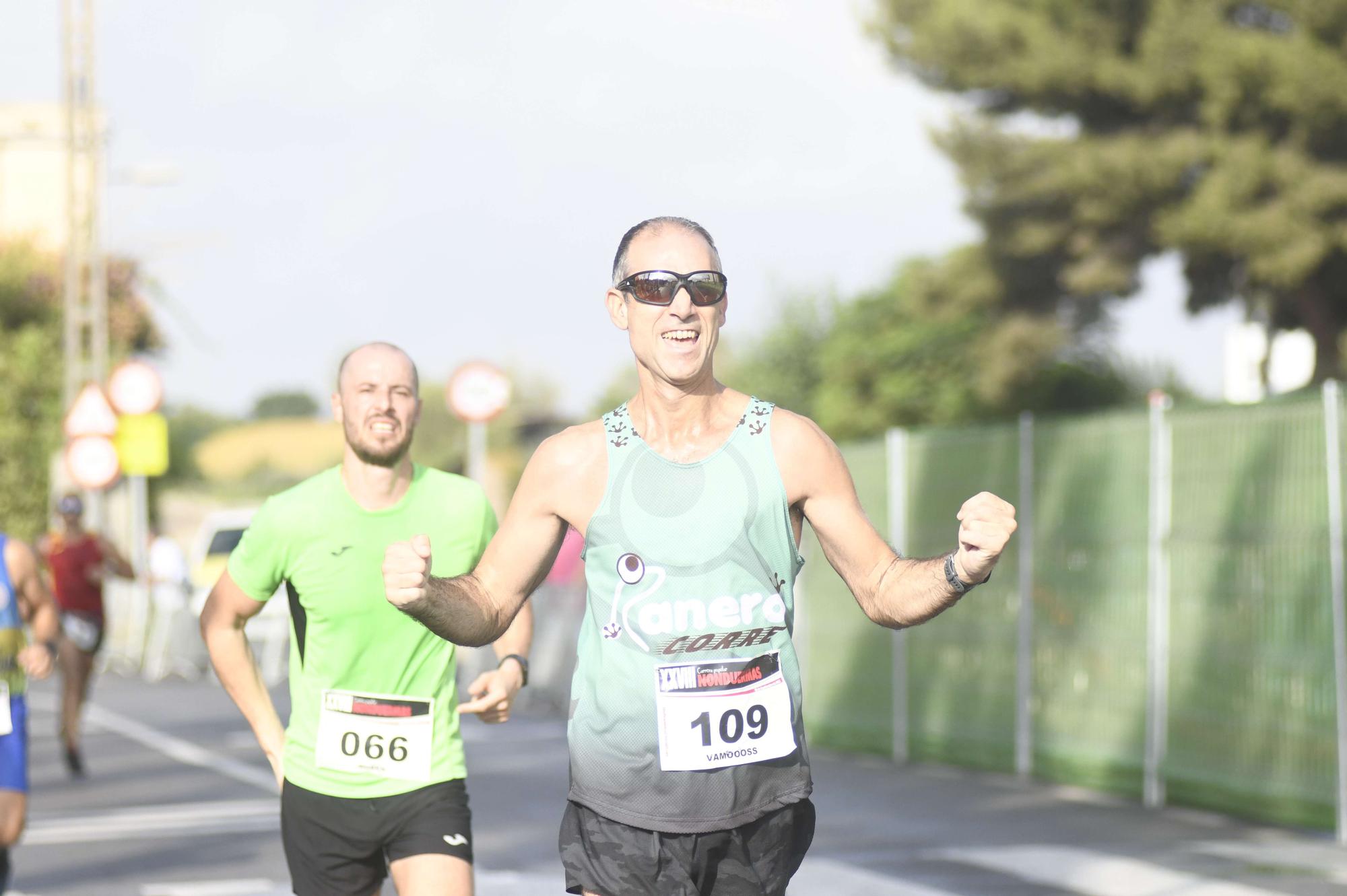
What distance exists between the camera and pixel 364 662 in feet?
19.8

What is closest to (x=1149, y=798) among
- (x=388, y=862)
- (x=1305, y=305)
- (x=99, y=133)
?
(x=388, y=862)

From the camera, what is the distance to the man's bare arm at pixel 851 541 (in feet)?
13.6

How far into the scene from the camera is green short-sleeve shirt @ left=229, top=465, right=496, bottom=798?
5.98m

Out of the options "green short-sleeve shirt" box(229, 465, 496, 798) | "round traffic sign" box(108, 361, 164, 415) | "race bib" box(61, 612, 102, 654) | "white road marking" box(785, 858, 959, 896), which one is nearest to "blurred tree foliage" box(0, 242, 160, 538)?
"round traffic sign" box(108, 361, 164, 415)

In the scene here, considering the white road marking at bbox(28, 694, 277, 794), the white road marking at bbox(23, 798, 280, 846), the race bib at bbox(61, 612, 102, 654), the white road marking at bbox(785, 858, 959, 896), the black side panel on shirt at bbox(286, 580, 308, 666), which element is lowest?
the white road marking at bbox(28, 694, 277, 794)

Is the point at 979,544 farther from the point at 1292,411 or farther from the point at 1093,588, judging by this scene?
the point at 1093,588

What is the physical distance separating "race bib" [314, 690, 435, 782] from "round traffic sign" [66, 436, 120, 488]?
2178cm

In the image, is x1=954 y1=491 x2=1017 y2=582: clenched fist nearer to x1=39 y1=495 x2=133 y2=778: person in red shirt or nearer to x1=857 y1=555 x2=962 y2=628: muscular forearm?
x1=857 y1=555 x2=962 y2=628: muscular forearm

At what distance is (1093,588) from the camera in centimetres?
1347

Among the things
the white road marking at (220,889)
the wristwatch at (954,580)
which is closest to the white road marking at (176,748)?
the white road marking at (220,889)

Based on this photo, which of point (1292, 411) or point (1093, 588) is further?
point (1093, 588)

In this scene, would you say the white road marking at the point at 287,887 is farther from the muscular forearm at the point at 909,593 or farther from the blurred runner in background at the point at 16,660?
the muscular forearm at the point at 909,593

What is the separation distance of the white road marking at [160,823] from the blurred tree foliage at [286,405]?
160493 millimetres

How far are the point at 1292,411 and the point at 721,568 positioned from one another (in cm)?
788
